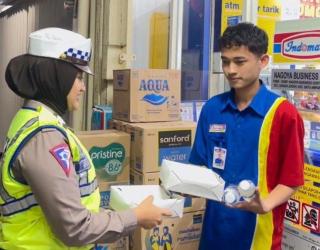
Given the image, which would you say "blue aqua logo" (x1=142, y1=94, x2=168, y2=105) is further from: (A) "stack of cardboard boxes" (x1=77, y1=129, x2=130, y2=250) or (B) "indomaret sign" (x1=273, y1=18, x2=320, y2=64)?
(B) "indomaret sign" (x1=273, y1=18, x2=320, y2=64)

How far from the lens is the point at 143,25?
11.3ft

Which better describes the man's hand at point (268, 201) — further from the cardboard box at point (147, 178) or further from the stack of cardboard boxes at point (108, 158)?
the stack of cardboard boxes at point (108, 158)

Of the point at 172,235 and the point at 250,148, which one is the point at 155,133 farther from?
the point at 250,148

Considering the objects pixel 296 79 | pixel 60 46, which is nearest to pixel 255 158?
pixel 296 79

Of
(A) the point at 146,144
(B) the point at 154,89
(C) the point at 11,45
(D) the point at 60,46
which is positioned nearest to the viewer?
(D) the point at 60,46

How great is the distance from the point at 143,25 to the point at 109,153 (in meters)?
1.32

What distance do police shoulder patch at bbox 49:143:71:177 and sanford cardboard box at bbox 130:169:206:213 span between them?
137 centimetres

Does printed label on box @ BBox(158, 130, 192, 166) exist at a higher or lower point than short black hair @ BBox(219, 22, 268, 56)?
lower

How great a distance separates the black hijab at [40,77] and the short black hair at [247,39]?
64 cm

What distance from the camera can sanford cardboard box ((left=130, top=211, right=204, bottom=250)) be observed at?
247 cm

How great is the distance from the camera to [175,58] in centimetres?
343

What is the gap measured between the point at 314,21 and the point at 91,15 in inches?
76.3

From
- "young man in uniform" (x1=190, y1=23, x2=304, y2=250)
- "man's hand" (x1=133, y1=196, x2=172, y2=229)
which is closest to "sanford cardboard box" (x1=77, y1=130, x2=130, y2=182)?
"young man in uniform" (x1=190, y1=23, x2=304, y2=250)

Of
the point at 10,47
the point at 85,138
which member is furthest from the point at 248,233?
the point at 10,47
